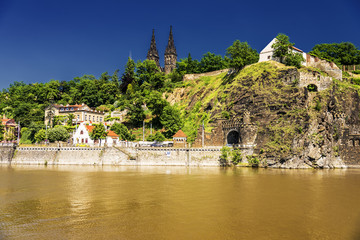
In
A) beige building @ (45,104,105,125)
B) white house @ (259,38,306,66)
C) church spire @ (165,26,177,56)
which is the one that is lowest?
beige building @ (45,104,105,125)

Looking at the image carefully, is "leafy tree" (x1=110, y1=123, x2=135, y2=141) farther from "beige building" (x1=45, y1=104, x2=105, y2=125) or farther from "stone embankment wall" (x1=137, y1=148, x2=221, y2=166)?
"beige building" (x1=45, y1=104, x2=105, y2=125)

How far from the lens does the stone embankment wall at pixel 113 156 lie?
54.4 metres

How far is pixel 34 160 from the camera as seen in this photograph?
58781mm

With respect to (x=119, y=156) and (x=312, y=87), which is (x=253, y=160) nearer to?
(x=312, y=87)

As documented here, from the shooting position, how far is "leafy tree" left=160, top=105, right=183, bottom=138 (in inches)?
2613

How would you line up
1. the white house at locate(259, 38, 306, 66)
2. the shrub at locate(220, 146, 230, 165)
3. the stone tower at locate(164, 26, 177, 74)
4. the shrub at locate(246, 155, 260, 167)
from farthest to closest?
the stone tower at locate(164, 26, 177, 74) < the white house at locate(259, 38, 306, 66) < the shrub at locate(220, 146, 230, 165) < the shrub at locate(246, 155, 260, 167)

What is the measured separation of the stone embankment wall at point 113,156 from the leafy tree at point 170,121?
11462mm

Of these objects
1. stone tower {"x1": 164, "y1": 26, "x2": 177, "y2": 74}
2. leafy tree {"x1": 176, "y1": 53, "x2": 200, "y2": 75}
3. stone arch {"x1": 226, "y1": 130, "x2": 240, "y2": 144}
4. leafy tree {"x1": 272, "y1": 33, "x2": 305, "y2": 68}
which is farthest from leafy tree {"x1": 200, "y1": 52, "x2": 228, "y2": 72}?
stone arch {"x1": 226, "y1": 130, "x2": 240, "y2": 144}

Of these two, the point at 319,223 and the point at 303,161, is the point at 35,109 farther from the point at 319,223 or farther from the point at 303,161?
the point at 319,223

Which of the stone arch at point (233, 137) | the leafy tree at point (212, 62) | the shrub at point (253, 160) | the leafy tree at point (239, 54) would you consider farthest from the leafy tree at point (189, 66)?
the shrub at point (253, 160)

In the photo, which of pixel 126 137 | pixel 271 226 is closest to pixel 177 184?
pixel 271 226

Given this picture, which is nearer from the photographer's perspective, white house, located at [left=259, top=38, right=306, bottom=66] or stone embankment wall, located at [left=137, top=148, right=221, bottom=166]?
stone embankment wall, located at [left=137, top=148, right=221, bottom=166]

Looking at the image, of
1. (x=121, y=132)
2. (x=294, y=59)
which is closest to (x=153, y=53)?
(x=121, y=132)

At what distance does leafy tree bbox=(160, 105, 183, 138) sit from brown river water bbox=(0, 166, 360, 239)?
27.2m
